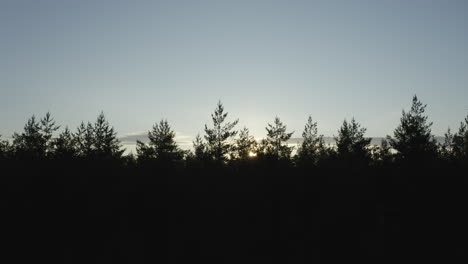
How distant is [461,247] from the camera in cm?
729

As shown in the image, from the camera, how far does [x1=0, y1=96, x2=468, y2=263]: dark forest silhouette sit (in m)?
7.05

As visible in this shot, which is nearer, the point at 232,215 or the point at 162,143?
the point at 232,215

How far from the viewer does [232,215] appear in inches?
346

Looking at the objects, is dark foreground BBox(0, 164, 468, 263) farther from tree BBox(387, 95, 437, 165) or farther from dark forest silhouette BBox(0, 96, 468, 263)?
tree BBox(387, 95, 437, 165)

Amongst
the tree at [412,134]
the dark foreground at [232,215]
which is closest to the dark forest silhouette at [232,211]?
the dark foreground at [232,215]

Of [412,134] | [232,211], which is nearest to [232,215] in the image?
[232,211]

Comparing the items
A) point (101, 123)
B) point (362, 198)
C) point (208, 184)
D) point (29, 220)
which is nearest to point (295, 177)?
point (362, 198)

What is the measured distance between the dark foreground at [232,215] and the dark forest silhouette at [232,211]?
0.03 meters

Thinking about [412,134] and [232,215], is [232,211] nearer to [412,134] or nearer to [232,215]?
[232,215]

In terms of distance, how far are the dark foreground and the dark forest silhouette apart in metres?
0.03

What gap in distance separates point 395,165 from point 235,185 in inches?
259

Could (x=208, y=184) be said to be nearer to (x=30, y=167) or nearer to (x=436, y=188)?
(x=30, y=167)

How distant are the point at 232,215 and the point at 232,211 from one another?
0.57ft

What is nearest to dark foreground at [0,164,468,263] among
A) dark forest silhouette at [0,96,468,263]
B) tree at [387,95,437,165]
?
dark forest silhouette at [0,96,468,263]
